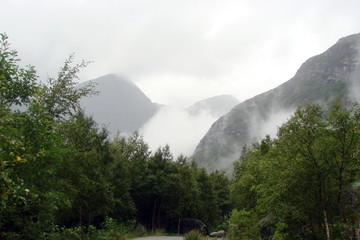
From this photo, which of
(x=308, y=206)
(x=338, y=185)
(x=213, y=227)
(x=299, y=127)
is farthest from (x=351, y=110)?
(x=213, y=227)

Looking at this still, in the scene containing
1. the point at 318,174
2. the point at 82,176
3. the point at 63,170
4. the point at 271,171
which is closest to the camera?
the point at 63,170

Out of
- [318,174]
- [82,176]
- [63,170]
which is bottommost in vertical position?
[318,174]

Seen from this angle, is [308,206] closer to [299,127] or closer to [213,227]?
[299,127]

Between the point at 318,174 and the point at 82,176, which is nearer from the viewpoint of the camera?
the point at 82,176

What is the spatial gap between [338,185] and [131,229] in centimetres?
2407

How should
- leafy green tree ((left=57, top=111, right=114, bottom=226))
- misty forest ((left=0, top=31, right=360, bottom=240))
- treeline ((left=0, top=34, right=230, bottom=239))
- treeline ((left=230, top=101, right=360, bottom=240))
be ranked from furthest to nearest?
treeline ((left=230, top=101, right=360, bottom=240)), leafy green tree ((left=57, top=111, right=114, bottom=226)), misty forest ((left=0, top=31, right=360, bottom=240)), treeline ((left=0, top=34, right=230, bottom=239))

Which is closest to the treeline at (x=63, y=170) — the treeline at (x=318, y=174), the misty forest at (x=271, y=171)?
the misty forest at (x=271, y=171)

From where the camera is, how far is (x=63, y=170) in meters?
13.3

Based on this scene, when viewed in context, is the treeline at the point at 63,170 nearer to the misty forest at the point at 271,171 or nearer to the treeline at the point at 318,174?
the misty forest at the point at 271,171

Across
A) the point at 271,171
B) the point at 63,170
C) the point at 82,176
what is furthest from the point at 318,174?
the point at 63,170

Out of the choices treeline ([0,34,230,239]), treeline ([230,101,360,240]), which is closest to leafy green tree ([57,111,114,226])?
treeline ([0,34,230,239])

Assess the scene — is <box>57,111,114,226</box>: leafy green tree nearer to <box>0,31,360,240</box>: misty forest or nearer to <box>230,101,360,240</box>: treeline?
<box>0,31,360,240</box>: misty forest

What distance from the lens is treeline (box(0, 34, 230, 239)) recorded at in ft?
19.9

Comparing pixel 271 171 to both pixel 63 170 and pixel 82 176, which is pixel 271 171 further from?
pixel 63 170
